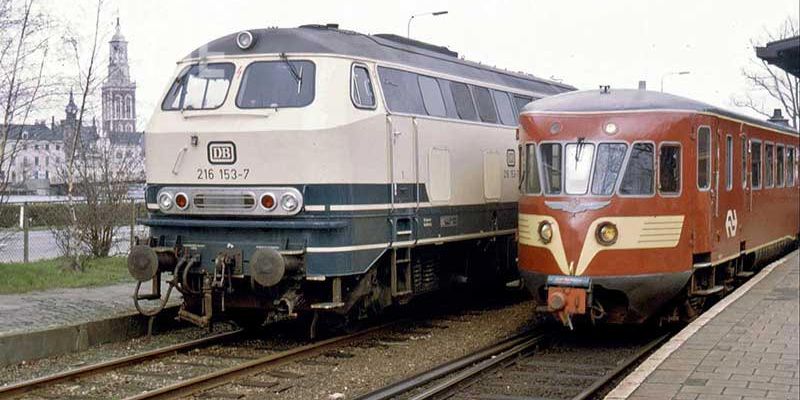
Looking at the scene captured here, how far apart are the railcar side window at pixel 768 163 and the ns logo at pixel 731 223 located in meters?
3.01

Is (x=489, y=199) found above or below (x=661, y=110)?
below

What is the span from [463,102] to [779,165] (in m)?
7.48

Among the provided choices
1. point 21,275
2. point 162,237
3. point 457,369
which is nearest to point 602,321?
point 457,369

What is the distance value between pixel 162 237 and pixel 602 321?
5453mm

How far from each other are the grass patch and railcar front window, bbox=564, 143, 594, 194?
8.06m

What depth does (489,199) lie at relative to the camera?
47.8 ft

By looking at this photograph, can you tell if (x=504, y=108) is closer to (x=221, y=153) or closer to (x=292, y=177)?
(x=292, y=177)

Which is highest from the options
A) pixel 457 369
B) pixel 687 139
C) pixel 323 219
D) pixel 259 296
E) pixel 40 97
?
pixel 40 97

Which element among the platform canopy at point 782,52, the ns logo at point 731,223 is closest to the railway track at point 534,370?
the ns logo at point 731,223

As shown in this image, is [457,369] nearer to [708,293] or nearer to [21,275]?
[708,293]

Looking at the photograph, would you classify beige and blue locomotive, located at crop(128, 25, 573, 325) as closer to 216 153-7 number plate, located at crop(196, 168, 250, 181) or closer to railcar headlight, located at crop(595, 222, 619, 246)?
216 153-7 number plate, located at crop(196, 168, 250, 181)

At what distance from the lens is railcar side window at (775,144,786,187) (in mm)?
17719

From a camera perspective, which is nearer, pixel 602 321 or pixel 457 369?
pixel 457 369

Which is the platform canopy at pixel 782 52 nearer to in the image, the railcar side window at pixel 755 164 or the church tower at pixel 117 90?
the railcar side window at pixel 755 164
